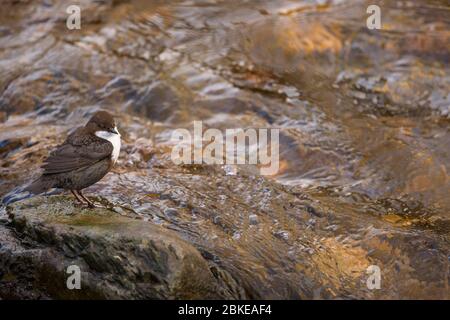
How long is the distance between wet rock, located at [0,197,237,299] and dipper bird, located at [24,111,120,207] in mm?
388

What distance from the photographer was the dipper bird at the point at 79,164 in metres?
5.29

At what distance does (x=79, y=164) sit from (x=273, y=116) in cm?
306

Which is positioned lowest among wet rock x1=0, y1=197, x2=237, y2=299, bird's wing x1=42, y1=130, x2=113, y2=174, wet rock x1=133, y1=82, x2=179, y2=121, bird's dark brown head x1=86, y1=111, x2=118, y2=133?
wet rock x1=0, y1=197, x2=237, y2=299

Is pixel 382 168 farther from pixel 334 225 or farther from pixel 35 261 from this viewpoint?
pixel 35 261

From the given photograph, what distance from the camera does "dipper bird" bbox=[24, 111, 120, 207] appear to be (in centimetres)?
529

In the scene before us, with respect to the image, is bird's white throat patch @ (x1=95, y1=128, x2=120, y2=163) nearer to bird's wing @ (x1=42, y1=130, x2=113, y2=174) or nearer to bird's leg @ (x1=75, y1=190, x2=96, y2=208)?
bird's wing @ (x1=42, y1=130, x2=113, y2=174)

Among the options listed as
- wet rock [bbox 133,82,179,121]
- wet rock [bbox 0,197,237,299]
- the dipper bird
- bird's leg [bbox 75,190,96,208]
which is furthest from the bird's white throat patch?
wet rock [bbox 133,82,179,121]

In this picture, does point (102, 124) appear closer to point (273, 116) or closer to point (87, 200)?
point (87, 200)

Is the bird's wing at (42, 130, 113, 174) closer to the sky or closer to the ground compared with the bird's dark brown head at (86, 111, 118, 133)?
closer to the ground

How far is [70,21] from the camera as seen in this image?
9914mm

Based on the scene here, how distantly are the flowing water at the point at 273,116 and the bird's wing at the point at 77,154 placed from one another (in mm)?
513

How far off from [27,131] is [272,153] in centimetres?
284

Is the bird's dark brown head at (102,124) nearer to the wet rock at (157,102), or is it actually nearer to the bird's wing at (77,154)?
the bird's wing at (77,154)

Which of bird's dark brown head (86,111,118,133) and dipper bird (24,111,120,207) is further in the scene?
bird's dark brown head (86,111,118,133)
